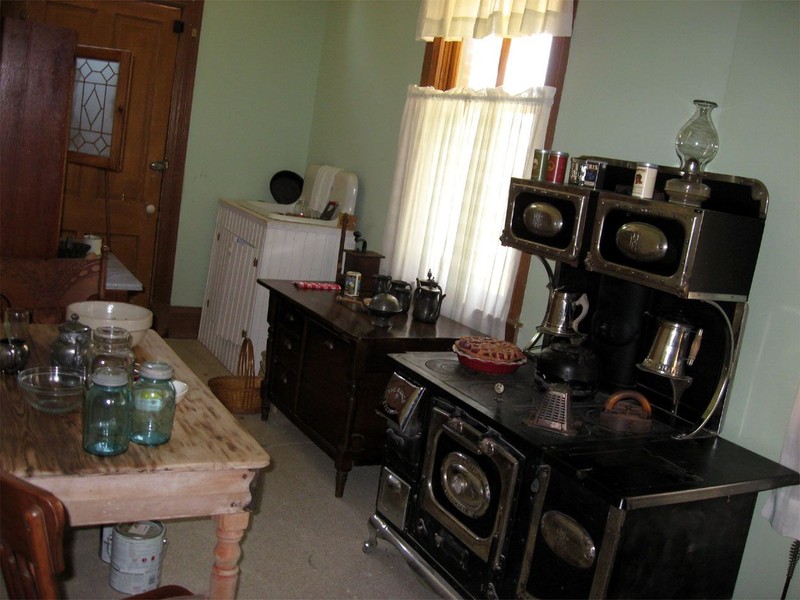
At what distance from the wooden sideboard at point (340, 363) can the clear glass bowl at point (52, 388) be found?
1.25 m

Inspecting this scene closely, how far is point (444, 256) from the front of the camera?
385 cm

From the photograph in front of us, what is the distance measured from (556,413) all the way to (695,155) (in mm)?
875

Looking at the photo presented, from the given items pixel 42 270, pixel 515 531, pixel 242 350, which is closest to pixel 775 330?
pixel 515 531

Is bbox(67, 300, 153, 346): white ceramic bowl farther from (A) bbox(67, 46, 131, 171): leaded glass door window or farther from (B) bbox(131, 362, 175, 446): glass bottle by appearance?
(A) bbox(67, 46, 131, 171): leaded glass door window

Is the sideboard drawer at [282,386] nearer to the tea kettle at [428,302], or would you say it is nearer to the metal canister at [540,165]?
the tea kettle at [428,302]

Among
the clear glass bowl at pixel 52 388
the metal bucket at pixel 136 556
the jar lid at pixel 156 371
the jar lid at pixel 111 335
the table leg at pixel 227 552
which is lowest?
the metal bucket at pixel 136 556

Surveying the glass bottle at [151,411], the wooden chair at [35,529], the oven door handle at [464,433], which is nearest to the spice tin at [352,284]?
the oven door handle at [464,433]

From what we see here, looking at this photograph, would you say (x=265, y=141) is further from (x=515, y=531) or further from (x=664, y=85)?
(x=515, y=531)

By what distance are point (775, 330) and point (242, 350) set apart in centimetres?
277

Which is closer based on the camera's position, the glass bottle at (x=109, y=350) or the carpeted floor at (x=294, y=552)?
the glass bottle at (x=109, y=350)

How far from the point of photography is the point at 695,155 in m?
2.34

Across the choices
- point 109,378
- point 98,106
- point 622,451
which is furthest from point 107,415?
point 98,106

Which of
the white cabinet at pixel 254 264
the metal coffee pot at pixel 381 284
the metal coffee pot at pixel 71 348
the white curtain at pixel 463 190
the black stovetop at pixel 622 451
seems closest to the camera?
the black stovetop at pixel 622 451

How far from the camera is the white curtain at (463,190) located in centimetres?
343
